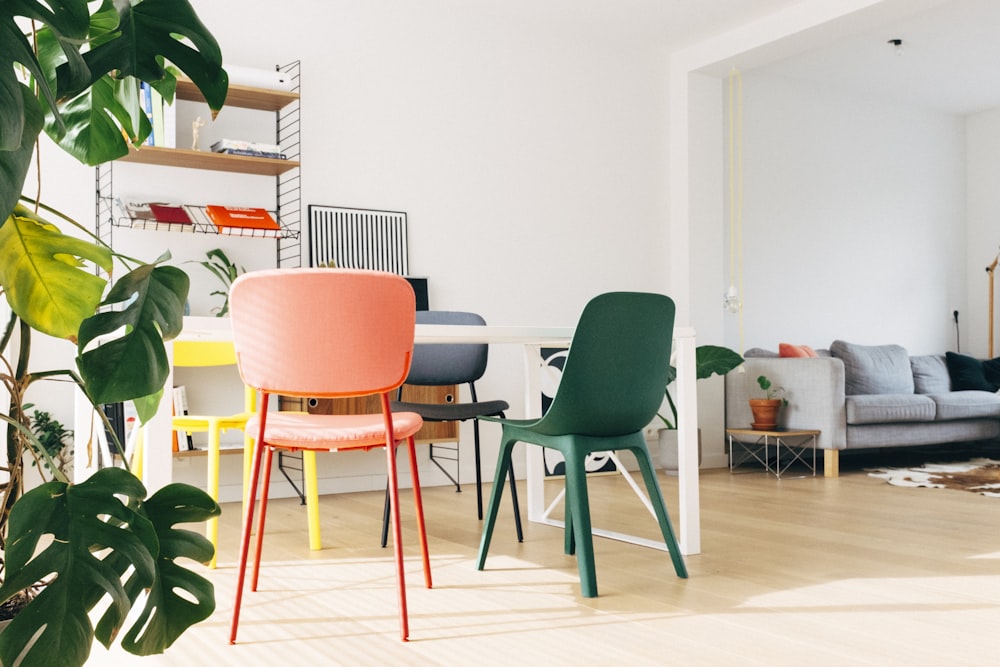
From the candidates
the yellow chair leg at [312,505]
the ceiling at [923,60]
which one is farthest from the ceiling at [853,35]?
the yellow chair leg at [312,505]

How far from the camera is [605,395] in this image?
2559 mm

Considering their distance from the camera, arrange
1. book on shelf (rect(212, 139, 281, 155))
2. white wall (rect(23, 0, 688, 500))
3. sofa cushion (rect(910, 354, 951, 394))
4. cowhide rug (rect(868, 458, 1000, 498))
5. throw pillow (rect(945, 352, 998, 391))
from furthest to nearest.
A: throw pillow (rect(945, 352, 998, 391)), sofa cushion (rect(910, 354, 951, 394)), cowhide rug (rect(868, 458, 1000, 498)), white wall (rect(23, 0, 688, 500)), book on shelf (rect(212, 139, 281, 155))

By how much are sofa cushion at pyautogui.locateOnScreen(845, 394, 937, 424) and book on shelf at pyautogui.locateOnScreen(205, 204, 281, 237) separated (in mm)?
3381

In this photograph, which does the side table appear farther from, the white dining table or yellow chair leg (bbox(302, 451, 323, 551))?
yellow chair leg (bbox(302, 451, 323, 551))

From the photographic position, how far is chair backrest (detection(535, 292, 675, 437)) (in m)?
2.51

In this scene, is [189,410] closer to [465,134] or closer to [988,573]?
[465,134]

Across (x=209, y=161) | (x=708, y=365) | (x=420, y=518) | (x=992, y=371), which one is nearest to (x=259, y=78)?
(x=209, y=161)

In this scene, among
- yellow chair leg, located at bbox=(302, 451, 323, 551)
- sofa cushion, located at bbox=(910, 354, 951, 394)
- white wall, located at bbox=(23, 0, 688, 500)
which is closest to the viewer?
yellow chair leg, located at bbox=(302, 451, 323, 551)

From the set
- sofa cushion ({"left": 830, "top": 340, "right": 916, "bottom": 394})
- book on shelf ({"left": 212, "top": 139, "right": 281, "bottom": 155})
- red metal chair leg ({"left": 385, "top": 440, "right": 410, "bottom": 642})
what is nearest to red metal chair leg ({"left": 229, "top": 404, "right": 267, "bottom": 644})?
red metal chair leg ({"left": 385, "top": 440, "right": 410, "bottom": 642})

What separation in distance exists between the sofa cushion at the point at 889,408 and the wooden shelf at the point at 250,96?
11.6 feet

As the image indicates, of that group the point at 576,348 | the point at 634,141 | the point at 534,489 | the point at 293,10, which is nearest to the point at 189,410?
the point at 534,489

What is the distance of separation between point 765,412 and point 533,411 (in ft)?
7.99

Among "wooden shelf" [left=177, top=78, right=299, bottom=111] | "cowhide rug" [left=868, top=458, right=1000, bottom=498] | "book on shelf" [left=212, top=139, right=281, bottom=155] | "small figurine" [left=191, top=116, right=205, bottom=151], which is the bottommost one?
"cowhide rug" [left=868, top=458, right=1000, bottom=498]

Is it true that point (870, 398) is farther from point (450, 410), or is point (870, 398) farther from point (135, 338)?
point (135, 338)
